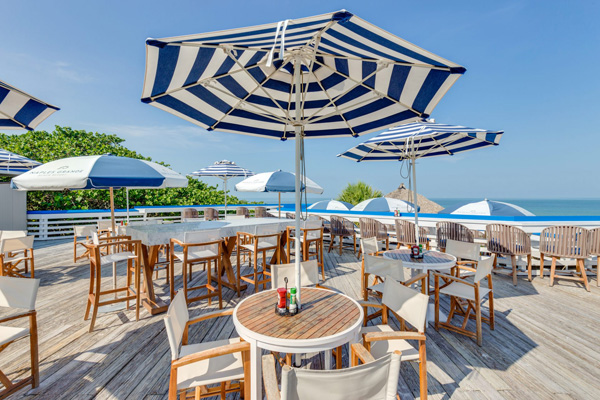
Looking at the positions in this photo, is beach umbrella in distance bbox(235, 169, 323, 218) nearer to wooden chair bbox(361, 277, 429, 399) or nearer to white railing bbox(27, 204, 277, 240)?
white railing bbox(27, 204, 277, 240)

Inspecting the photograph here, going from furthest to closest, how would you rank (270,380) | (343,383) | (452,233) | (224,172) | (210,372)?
(224,172) → (452,233) → (210,372) → (270,380) → (343,383)

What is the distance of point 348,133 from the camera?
352 centimetres

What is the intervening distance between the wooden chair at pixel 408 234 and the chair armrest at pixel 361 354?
4.47 meters

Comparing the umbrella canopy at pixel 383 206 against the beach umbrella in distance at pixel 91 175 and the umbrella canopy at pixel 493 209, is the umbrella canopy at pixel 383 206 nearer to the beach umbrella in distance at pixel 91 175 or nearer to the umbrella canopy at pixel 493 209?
the umbrella canopy at pixel 493 209

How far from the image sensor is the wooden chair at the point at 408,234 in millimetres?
5562

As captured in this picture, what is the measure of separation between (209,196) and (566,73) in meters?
39.9

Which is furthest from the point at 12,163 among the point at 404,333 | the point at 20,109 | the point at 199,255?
the point at 404,333

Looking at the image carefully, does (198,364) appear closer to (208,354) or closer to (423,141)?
(208,354)

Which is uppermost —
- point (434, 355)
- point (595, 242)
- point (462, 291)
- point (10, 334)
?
point (595, 242)

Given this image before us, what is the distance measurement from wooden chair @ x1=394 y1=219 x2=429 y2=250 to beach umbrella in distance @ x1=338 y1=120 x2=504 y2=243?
820mm

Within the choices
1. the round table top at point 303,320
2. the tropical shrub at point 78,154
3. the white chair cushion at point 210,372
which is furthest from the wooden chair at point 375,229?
the tropical shrub at point 78,154

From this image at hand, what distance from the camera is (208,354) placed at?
1.35 m

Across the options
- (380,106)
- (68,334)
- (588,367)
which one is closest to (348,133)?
(380,106)

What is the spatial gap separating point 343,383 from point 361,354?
42 cm
